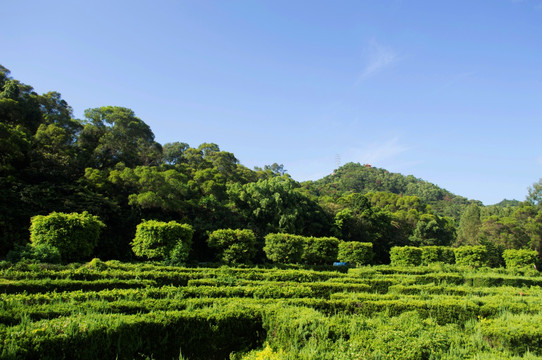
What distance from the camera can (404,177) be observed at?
122 meters

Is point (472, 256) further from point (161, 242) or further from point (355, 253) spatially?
point (161, 242)

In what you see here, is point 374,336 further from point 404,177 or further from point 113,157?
point 404,177

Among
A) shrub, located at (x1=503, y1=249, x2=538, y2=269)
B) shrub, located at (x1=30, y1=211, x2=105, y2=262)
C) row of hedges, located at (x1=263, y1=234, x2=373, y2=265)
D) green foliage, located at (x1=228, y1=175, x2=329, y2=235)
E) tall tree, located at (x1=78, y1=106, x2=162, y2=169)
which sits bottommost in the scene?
shrub, located at (x1=503, y1=249, x2=538, y2=269)

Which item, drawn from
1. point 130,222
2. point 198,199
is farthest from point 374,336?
point 198,199

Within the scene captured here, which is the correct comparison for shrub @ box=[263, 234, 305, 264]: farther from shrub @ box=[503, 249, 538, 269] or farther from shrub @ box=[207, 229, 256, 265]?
shrub @ box=[503, 249, 538, 269]

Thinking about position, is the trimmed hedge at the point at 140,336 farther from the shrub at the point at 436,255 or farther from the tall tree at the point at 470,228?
the tall tree at the point at 470,228

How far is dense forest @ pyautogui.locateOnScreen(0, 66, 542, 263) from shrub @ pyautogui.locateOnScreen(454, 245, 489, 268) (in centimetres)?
976

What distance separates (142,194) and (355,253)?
67.7ft

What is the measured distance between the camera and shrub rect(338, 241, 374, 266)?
3152 cm

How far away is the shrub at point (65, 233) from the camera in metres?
17.6

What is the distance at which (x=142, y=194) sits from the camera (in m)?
27.1

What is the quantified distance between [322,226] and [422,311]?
2959 cm

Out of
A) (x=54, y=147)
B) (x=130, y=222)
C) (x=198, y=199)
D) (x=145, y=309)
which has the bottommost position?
(x=145, y=309)

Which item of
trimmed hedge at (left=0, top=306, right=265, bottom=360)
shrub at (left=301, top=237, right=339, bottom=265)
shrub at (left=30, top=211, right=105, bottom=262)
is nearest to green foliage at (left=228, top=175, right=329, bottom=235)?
shrub at (left=301, top=237, right=339, bottom=265)
